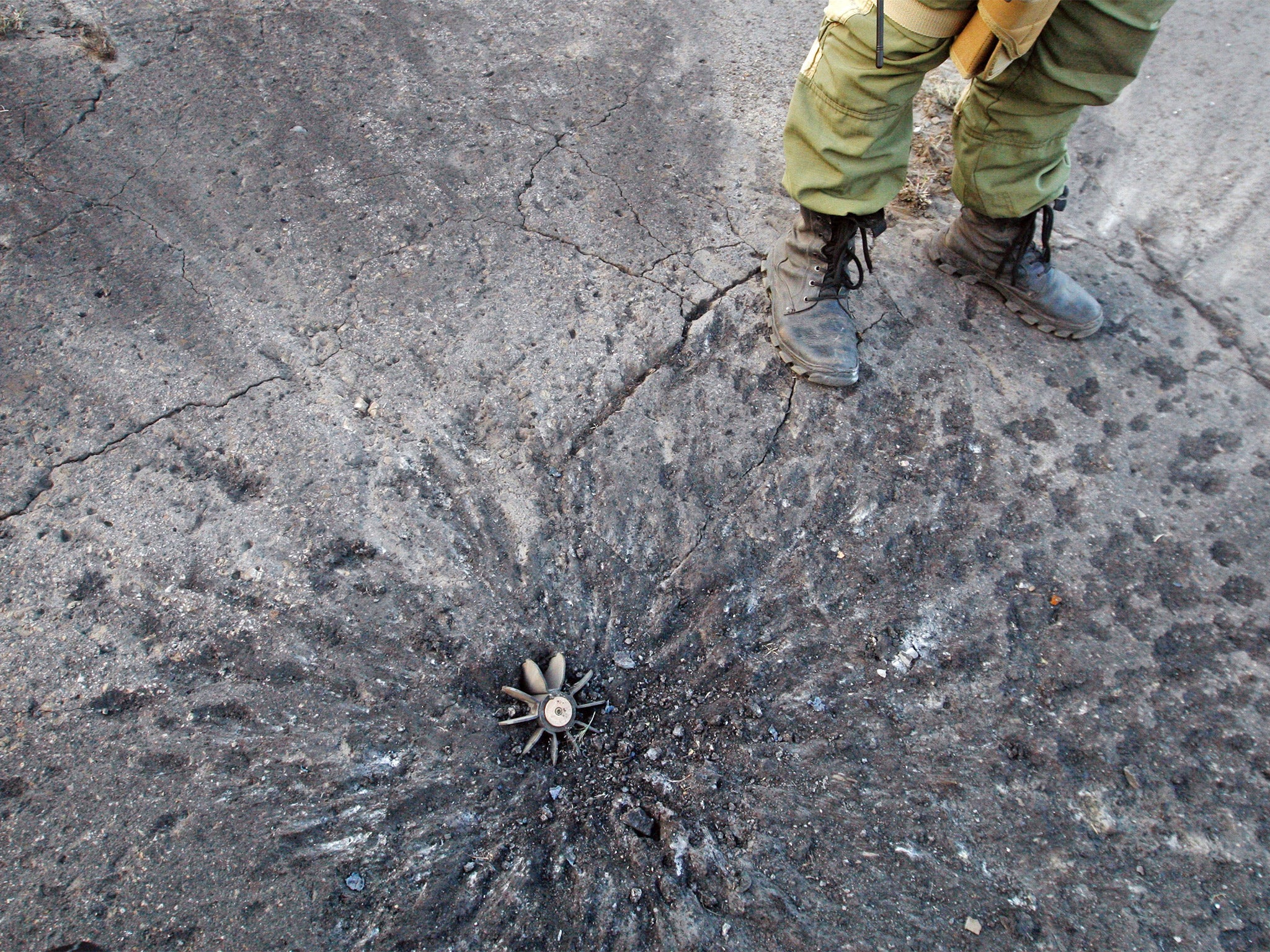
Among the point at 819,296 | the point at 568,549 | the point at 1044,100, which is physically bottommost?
the point at 568,549

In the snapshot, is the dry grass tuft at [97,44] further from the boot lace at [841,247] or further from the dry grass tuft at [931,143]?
the dry grass tuft at [931,143]

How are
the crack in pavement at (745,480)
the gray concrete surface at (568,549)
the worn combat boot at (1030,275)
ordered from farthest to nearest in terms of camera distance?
the worn combat boot at (1030,275), the crack in pavement at (745,480), the gray concrete surface at (568,549)

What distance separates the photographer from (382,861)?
1.47 m

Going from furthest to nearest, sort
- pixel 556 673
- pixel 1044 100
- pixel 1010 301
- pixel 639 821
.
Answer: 1. pixel 1010 301
2. pixel 1044 100
3. pixel 556 673
4. pixel 639 821

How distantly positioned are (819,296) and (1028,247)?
24.5 inches

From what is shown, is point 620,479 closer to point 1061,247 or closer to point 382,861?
point 382,861


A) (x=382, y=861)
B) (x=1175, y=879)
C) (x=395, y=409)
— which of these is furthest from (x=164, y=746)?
(x=1175, y=879)

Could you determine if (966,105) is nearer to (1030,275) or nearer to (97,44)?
(1030,275)

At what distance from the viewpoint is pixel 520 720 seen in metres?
1.66

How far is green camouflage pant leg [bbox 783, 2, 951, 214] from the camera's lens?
67.7 inches

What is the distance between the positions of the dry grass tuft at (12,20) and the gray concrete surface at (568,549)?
5.2 inches

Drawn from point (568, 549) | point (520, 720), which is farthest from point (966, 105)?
point (520, 720)

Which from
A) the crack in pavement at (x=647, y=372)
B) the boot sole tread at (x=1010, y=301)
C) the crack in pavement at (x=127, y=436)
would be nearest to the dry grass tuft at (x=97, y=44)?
the crack in pavement at (x=127, y=436)

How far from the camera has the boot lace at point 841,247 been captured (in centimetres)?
200
